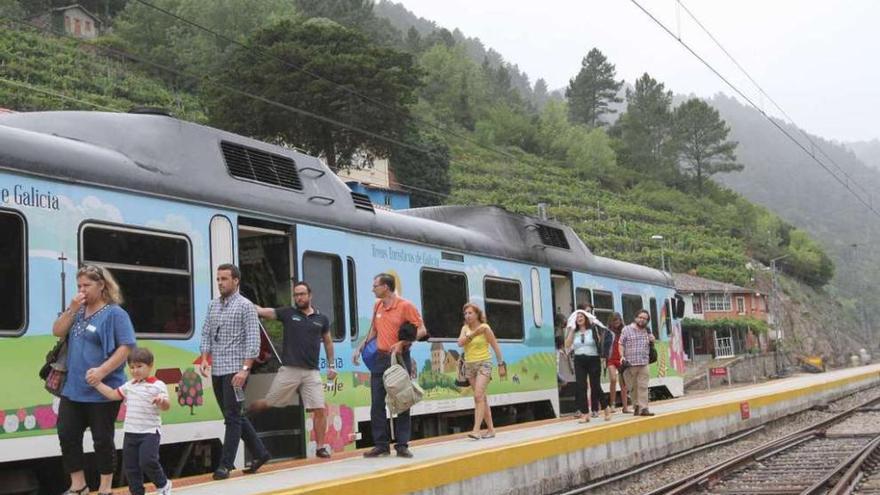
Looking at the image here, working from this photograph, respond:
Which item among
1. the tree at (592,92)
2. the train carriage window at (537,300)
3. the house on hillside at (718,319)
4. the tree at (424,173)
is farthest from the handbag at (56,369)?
the tree at (592,92)

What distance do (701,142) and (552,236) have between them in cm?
10840

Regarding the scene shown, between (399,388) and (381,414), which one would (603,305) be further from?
(399,388)

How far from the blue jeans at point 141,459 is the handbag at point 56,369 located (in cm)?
56

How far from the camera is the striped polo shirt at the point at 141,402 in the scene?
22.6ft

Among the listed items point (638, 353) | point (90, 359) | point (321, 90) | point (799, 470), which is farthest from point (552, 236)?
point (321, 90)

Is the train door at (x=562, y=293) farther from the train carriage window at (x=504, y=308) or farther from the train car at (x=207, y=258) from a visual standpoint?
the train carriage window at (x=504, y=308)

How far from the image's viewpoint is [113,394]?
22.6 ft

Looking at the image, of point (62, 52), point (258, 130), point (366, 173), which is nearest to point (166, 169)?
point (258, 130)

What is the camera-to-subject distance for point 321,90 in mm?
49969

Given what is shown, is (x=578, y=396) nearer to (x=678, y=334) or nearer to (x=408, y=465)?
(x=408, y=465)

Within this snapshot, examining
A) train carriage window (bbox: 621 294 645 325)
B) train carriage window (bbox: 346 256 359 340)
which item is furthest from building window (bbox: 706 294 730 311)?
train carriage window (bbox: 346 256 359 340)

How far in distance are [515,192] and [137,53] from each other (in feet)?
114

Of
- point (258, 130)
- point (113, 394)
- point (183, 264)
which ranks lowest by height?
point (113, 394)

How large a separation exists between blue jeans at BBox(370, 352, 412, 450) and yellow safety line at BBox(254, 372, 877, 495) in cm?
56
